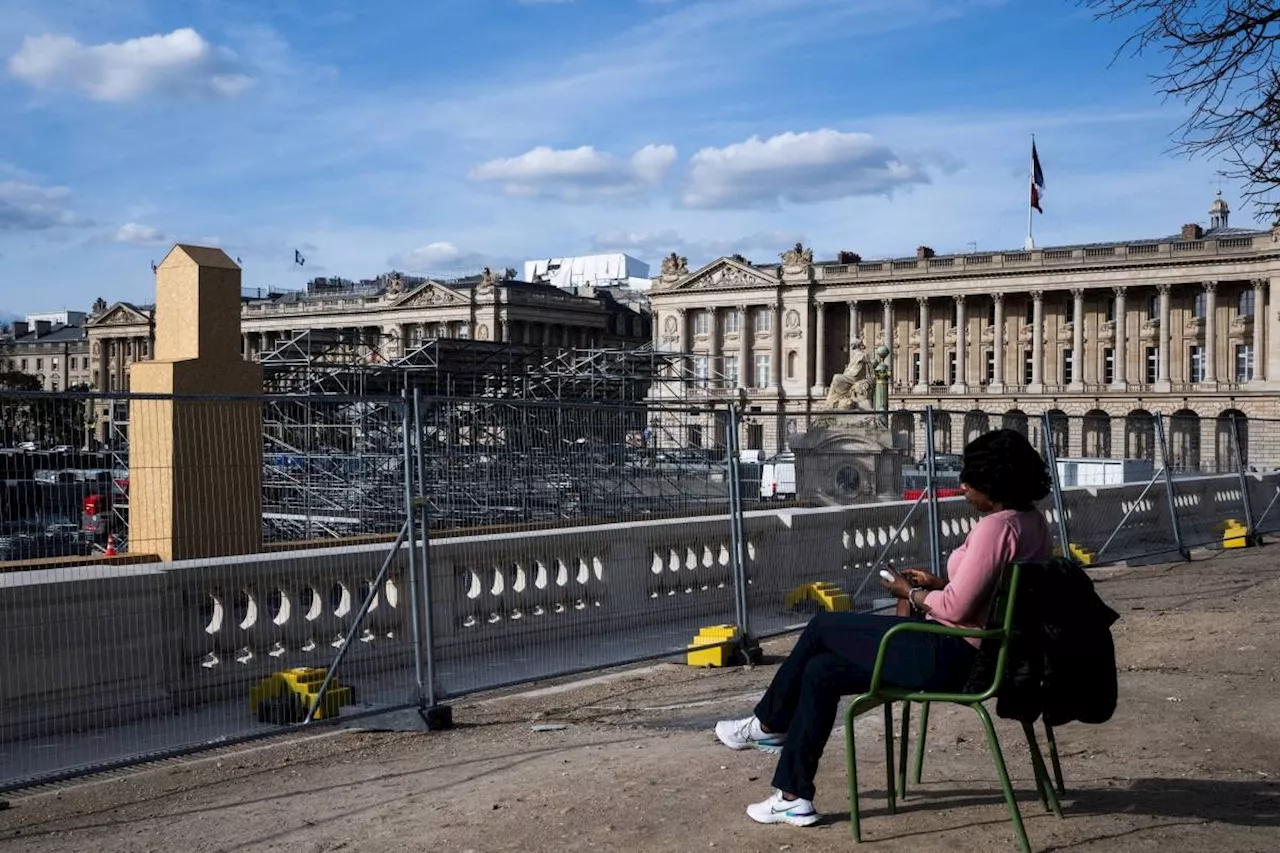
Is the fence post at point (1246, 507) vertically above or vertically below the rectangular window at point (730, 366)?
below

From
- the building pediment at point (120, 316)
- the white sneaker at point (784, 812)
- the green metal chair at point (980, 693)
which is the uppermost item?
the building pediment at point (120, 316)

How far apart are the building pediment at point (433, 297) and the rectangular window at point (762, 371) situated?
23847 mm

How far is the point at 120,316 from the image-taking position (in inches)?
4788

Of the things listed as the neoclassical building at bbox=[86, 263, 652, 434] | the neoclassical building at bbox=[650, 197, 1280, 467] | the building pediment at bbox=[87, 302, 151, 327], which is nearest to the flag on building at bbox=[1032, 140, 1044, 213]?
the neoclassical building at bbox=[650, 197, 1280, 467]

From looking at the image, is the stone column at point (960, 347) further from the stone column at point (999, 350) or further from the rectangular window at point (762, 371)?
the rectangular window at point (762, 371)

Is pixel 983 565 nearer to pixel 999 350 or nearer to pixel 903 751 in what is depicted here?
pixel 903 751

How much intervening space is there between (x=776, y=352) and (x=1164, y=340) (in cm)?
3029

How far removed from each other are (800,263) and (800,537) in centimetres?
9957

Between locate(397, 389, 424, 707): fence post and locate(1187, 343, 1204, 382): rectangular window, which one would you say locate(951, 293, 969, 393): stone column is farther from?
locate(397, 389, 424, 707): fence post

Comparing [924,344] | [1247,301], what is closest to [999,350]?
[924,344]

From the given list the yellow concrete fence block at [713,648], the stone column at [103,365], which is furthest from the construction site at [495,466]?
the stone column at [103,365]

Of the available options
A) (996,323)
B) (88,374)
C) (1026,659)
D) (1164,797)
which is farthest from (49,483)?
(88,374)

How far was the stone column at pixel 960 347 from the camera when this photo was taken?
343 feet

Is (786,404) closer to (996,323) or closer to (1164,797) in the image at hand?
(996,323)
